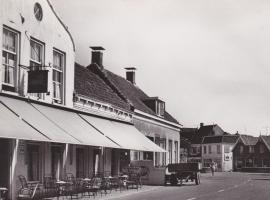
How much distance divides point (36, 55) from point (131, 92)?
20257 millimetres

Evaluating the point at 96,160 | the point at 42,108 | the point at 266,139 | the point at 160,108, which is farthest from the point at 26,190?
the point at 266,139

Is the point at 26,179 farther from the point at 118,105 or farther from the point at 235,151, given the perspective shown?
the point at 235,151

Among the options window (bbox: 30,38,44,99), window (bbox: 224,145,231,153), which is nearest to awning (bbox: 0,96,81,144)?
window (bbox: 30,38,44,99)

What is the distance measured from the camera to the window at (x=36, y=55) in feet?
68.5

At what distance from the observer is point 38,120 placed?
18828 millimetres

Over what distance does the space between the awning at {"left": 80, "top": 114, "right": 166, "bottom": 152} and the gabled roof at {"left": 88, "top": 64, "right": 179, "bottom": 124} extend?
5.24 meters

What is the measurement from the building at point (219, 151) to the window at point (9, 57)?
3446 inches

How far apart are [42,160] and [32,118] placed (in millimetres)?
3085

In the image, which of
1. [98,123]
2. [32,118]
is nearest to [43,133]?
[32,118]

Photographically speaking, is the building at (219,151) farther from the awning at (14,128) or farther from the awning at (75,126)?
the awning at (14,128)

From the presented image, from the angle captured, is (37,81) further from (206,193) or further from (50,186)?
(206,193)

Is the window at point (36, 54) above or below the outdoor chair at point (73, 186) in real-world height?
above

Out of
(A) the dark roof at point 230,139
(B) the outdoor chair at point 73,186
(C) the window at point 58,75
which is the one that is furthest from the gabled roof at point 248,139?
(B) the outdoor chair at point 73,186

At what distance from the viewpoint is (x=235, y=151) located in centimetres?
10569
